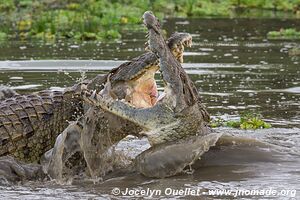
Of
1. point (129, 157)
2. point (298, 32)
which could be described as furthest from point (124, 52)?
point (129, 157)

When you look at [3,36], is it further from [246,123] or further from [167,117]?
[167,117]

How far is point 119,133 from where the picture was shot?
7035mm

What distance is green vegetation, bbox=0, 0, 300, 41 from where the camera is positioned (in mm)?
18062

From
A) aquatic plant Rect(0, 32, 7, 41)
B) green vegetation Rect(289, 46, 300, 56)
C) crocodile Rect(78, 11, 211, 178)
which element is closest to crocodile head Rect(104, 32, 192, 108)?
crocodile Rect(78, 11, 211, 178)

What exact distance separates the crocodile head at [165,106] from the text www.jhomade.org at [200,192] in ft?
1.52

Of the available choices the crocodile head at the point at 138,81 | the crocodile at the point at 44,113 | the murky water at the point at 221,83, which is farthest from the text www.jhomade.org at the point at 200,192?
the crocodile head at the point at 138,81

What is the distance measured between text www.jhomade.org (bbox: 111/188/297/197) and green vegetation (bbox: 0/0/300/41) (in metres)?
11.0

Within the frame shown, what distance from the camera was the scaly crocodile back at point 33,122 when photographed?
7.66m

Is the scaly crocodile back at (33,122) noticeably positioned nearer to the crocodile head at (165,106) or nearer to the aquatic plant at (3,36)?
the crocodile head at (165,106)

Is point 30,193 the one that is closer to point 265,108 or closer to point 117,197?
point 117,197

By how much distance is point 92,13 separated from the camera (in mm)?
21438

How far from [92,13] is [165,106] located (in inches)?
594

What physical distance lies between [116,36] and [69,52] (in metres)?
2.47

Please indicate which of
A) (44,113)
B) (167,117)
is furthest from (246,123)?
(167,117)
